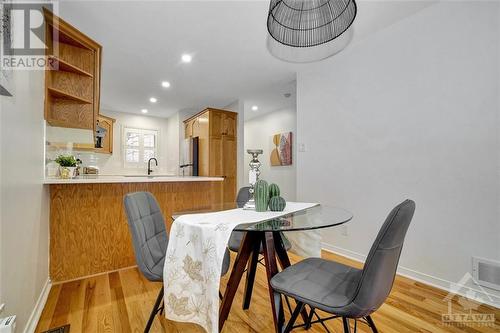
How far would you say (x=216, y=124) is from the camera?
15.6ft

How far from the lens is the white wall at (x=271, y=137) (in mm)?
5047

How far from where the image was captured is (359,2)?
2.06 meters

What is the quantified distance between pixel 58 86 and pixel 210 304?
7.80 feet

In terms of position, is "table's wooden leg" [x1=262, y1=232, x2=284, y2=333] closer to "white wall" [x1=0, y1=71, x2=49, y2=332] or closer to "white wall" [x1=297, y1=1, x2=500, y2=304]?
"white wall" [x1=0, y1=71, x2=49, y2=332]

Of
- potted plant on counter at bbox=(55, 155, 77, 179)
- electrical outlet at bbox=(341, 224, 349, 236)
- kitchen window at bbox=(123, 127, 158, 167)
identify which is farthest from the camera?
kitchen window at bbox=(123, 127, 158, 167)

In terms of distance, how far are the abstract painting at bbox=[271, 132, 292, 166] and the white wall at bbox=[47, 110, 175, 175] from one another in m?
2.82

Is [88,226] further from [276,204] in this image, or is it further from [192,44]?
[192,44]

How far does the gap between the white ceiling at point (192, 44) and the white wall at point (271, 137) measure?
0.72 metres

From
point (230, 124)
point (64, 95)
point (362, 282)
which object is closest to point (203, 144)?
point (230, 124)

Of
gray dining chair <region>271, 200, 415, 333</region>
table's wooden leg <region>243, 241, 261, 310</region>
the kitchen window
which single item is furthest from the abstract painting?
gray dining chair <region>271, 200, 415, 333</region>

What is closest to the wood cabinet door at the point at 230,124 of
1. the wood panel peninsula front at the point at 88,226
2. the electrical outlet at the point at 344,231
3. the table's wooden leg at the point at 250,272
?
the wood panel peninsula front at the point at 88,226

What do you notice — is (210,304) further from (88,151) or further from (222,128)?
(88,151)

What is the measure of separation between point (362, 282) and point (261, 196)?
770mm

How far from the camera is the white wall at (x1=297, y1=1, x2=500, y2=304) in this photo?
1.84 meters
